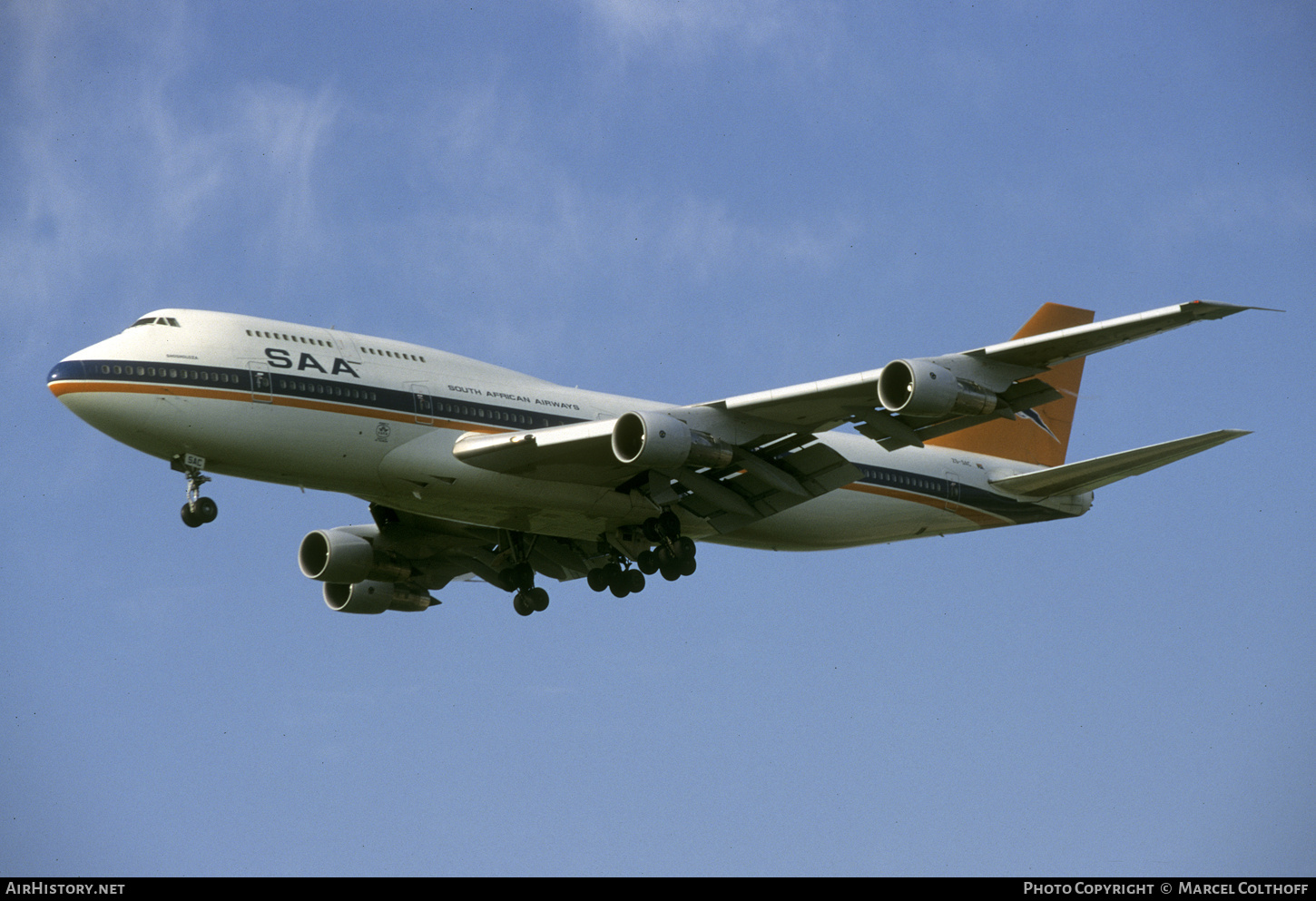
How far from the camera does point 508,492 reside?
30.8 meters

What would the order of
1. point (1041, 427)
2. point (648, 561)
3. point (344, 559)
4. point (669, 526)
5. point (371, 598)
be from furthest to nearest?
point (1041, 427) → point (371, 598) → point (344, 559) → point (648, 561) → point (669, 526)

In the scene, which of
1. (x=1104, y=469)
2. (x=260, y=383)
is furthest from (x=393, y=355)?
(x=1104, y=469)

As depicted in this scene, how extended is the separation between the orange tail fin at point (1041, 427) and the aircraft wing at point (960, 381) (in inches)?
421

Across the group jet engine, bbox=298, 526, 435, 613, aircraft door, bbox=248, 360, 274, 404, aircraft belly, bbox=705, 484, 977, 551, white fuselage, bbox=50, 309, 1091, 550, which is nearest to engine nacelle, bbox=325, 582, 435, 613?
jet engine, bbox=298, 526, 435, 613

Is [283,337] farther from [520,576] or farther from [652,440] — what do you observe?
[520,576]

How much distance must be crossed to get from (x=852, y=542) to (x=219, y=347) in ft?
59.8

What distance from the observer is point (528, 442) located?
29.5 meters

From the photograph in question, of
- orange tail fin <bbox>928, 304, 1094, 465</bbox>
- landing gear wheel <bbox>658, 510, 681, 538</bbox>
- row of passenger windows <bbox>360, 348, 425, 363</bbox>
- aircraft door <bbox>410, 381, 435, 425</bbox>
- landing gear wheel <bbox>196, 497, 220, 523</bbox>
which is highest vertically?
orange tail fin <bbox>928, 304, 1094, 465</bbox>

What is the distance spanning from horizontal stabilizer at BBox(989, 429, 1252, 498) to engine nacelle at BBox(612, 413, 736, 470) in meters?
11.7

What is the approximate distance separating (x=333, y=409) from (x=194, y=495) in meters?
3.41

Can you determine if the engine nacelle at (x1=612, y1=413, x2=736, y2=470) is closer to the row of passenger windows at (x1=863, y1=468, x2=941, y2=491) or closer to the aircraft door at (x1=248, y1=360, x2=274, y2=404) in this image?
the aircraft door at (x1=248, y1=360, x2=274, y2=404)

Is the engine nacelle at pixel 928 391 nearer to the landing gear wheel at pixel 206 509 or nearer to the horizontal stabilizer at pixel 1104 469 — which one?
the horizontal stabilizer at pixel 1104 469

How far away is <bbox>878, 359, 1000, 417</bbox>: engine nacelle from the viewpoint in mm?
27578

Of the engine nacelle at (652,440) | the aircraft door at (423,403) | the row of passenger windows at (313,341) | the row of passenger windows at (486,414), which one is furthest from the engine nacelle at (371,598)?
the engine nacelle at (652,440)
